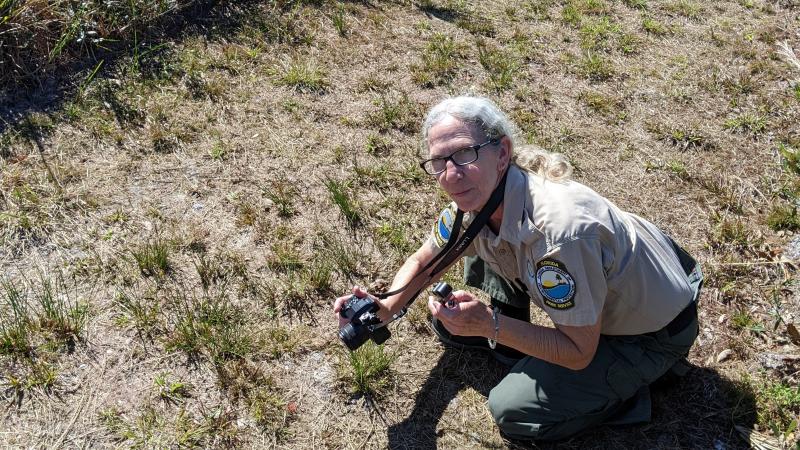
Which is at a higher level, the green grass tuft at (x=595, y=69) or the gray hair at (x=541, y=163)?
the gray hair at (x=541, y=163)

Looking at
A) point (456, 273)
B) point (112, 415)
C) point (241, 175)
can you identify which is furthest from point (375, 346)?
Result: point (241, 175)

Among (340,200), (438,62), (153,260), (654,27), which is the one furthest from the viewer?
(654,27)

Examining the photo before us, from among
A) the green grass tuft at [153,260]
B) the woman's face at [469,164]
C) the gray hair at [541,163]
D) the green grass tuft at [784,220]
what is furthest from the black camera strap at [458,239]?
the green grass tuft at [784,220]

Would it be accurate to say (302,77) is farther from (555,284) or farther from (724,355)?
(724,355)

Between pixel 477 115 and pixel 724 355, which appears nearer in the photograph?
pixel 477 115

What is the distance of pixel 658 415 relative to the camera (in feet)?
11.5

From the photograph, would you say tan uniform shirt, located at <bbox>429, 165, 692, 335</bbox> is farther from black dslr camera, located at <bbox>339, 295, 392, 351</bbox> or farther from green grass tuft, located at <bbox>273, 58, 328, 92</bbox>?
green grass tuft, located at <bbox>273, 58, 328, 92</bbox>

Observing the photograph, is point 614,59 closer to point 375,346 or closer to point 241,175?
point 241,175

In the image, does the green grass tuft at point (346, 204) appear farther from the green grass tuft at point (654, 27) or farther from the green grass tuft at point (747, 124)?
the green grass tuft at point (654, 27)

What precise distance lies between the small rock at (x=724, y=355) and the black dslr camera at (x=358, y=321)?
1.99m

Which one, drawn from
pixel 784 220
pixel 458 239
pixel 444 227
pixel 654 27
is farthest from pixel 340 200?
pixel 654 27

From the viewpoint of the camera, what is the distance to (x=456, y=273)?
425cm

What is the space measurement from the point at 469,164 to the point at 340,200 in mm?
1834

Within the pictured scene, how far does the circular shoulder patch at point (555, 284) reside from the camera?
109 inches
